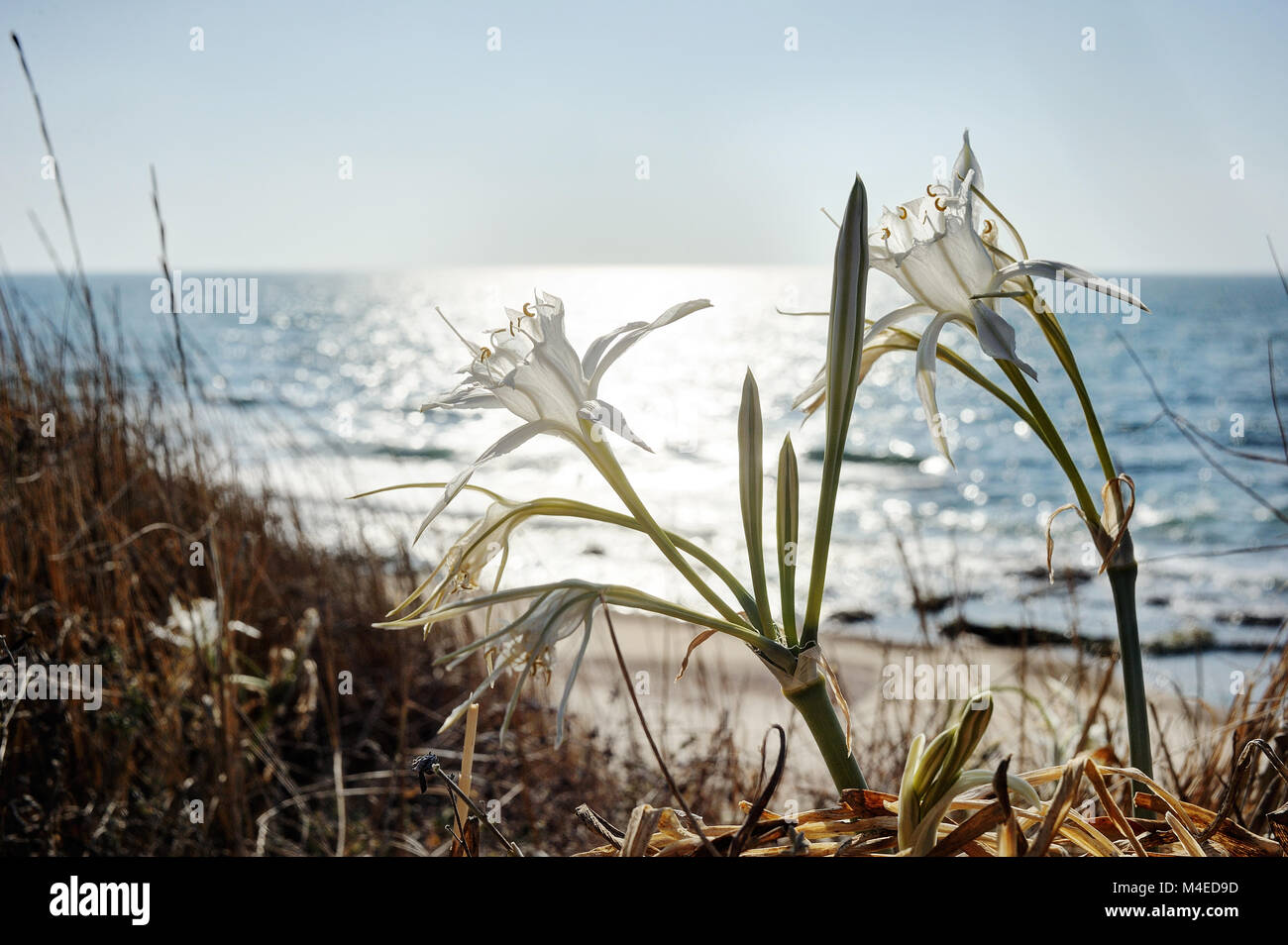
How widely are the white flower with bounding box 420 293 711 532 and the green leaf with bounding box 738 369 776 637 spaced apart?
70 mm

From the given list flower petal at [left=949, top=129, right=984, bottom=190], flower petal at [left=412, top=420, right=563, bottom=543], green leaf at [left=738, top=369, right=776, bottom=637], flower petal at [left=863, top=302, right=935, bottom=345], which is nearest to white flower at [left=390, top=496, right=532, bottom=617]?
flower petal at [left=412, top=420, right=563, bottom=543]

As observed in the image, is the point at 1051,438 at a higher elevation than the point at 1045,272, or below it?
below

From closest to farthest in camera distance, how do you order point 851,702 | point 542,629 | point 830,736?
1. point 542,629
2. point 830,736
3. point 851,702

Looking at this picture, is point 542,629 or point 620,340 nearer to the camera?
point 542,629

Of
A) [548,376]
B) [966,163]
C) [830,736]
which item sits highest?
[966,163]

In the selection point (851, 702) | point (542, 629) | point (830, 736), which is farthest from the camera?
point (851, 702)

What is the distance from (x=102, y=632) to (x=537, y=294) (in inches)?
72.6

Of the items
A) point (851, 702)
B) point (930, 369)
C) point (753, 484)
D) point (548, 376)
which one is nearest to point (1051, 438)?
point (930, 369)

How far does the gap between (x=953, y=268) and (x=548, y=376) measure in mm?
269

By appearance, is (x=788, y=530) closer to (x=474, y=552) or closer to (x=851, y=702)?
(x=474, y=552)

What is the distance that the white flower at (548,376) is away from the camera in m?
0.58

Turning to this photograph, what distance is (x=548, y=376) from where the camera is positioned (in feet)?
1.93
